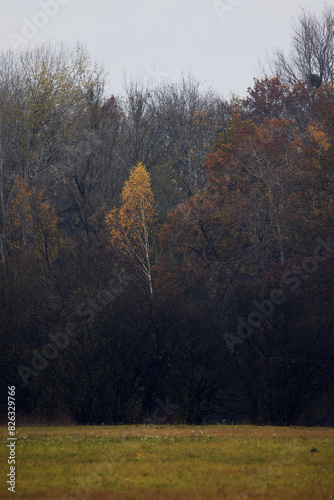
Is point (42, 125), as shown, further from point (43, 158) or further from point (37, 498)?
point (37, 498)

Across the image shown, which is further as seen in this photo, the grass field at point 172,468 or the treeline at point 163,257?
the treeline at point 163,257

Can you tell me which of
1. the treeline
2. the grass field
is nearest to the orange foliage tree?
the treeline

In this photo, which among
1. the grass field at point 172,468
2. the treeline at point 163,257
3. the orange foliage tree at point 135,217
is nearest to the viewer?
the grass field at point 172,468

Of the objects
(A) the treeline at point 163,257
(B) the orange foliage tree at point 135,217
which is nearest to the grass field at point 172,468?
(A) the treeline at point 163,257

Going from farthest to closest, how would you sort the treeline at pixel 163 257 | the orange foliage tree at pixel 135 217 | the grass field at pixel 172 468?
the orange foliage tree at pixel 135 217, the treeline at pixel 163 257, the grass field at pixel 172 468

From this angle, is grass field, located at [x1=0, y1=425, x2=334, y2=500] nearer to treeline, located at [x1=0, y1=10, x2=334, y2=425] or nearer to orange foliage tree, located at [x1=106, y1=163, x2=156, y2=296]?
treeline, located at [x1=0, y1=10, x2=334, y2=425]

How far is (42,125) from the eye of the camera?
57.4 meters

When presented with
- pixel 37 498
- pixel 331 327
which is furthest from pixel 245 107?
pixel 37 498

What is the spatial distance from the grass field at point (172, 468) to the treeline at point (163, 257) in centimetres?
1420

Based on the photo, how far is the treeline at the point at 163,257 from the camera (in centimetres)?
3153

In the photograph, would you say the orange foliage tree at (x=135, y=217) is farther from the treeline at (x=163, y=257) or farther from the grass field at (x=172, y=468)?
the grass field at (x=172, y=468)

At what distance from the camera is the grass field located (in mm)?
11164

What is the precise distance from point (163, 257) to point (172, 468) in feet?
99.2

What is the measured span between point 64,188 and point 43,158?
469 cm
